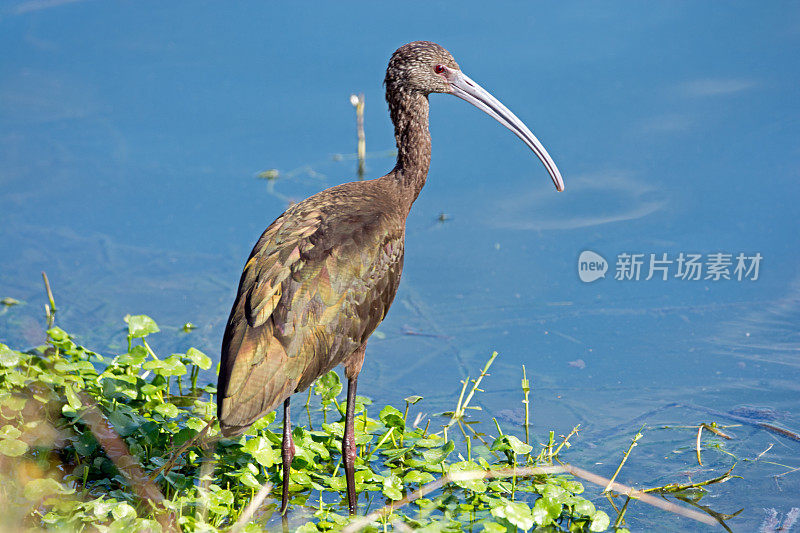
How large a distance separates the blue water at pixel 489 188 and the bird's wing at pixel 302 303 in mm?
1126

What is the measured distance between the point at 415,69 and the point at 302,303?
4.84ft

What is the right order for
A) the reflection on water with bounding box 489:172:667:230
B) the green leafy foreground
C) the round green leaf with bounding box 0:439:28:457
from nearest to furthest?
the green leafy foreground < the round green leaf with bounding box 0:439:28:457 < the reflection on water with bounding box 489:172:667:230

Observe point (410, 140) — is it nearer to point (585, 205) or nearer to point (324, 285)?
point (324, 285)

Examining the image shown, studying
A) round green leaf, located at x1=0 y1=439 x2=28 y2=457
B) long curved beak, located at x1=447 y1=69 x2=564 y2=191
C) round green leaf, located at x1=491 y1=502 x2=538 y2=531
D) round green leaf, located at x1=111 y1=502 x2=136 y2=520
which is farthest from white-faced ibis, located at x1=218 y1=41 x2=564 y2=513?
round green leaf, located at x1=0 y1=439 x2=28 y2=457

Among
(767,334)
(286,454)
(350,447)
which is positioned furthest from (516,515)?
(767,334)

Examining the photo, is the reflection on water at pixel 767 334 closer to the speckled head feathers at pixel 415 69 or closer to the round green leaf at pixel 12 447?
the speckled head feathers at pixel 415 69

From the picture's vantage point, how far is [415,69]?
489cm

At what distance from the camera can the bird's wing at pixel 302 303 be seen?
3826 mm

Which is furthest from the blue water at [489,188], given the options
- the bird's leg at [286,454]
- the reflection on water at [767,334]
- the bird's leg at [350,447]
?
the bird's leg at [286,454]

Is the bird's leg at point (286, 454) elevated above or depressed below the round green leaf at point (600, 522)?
below

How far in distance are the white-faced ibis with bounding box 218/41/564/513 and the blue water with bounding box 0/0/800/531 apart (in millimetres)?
1076

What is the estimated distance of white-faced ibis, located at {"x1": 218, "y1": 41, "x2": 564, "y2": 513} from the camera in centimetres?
386

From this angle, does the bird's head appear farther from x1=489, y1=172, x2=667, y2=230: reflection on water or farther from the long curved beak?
x1=489, y1=172, x2=667, y2=230: reflection on water

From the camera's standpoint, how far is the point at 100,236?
6859 millimetres
